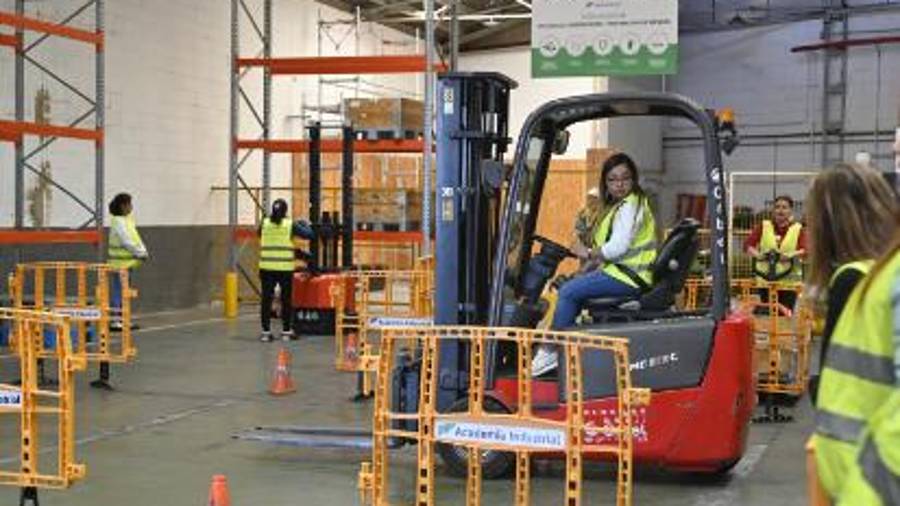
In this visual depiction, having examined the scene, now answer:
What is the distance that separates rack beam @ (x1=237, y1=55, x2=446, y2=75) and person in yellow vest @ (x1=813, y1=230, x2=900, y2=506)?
48.0ft

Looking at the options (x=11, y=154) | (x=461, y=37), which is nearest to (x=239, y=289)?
(x=11, y=154)

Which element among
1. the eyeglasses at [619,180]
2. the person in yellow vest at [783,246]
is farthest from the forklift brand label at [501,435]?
the person in yellow vest at [783,246]

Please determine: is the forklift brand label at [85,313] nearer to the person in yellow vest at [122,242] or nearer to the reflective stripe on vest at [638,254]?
the person in yellow vest at [122,242]

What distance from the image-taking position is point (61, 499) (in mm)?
6969

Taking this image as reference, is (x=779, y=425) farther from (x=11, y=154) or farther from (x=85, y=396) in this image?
(x=11, y=154)

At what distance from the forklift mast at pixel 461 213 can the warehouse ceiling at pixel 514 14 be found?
59.0ft

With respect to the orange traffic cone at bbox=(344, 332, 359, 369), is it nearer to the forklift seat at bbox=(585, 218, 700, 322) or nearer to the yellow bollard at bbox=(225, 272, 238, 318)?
the forklift seat at bbox=(585, 218, 700, 322)

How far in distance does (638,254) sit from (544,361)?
927mm

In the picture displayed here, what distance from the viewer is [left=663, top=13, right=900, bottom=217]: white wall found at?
26.2 m

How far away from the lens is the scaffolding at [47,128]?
13000 millimetres

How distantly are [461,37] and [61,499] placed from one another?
75.7ft

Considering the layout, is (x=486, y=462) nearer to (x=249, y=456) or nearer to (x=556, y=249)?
(x=556, y=249)

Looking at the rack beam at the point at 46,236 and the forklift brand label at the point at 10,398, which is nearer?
the forklift brand label at the point at 10,398

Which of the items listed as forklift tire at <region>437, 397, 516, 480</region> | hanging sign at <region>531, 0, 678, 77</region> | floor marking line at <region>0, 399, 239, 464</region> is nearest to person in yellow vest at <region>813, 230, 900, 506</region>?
forklift tire at <region>437, 397, 516, 480</region>
